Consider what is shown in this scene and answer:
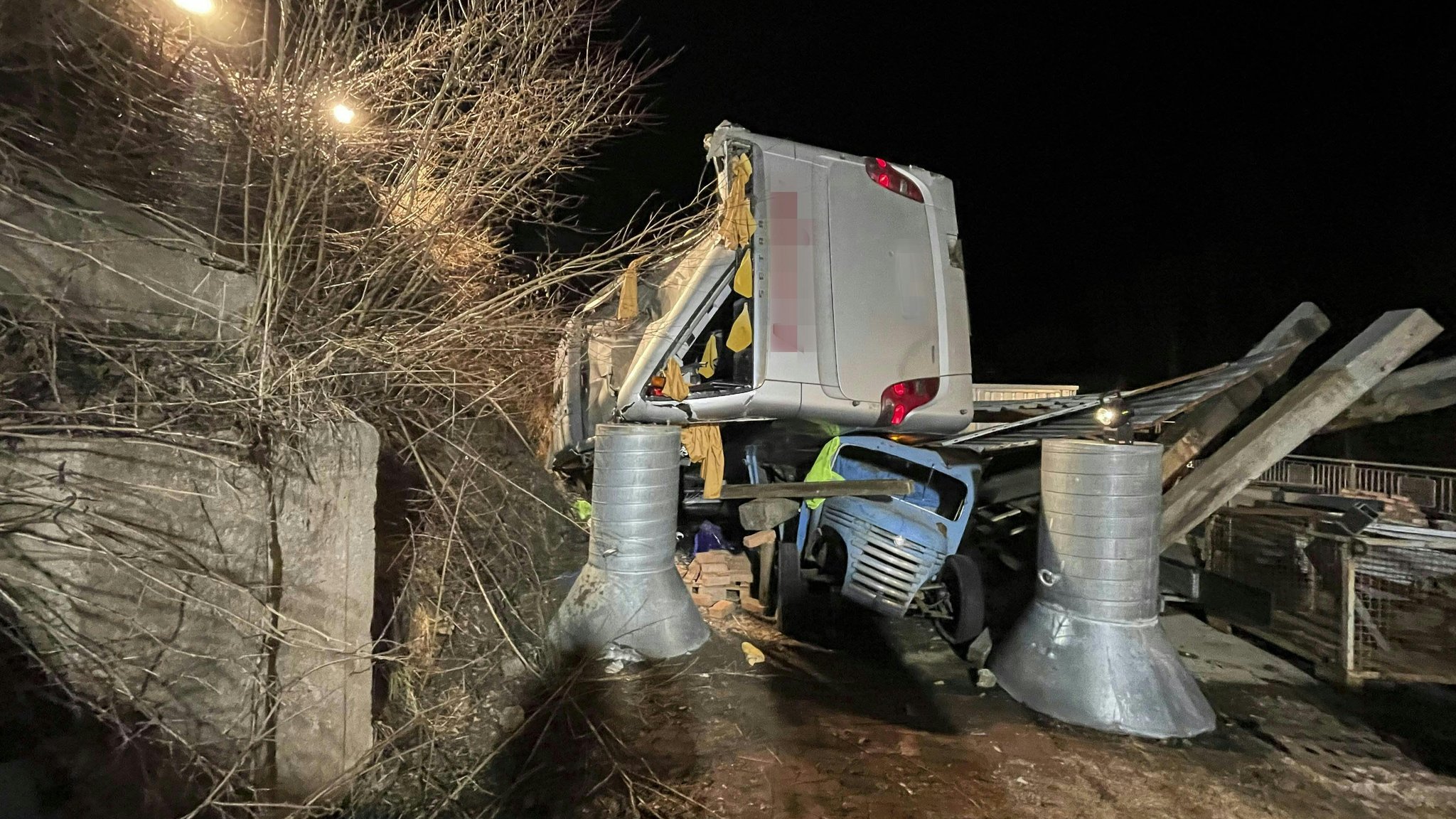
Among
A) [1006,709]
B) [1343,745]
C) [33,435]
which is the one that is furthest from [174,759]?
[1343,745]

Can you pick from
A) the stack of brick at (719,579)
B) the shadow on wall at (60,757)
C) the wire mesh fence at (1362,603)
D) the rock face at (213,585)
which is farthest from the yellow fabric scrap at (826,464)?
the shadow on wall at (60,757)

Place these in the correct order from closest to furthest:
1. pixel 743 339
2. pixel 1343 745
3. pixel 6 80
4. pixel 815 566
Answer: pixel 6 80, pixel 1343 745, pixel 743 339, pixel 815 566

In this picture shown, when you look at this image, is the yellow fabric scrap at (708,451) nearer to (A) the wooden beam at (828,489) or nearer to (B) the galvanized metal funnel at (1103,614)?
(A) the wooden beam at (828,489)

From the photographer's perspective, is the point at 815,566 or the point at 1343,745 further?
the point at 815,566

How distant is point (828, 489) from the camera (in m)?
4.21

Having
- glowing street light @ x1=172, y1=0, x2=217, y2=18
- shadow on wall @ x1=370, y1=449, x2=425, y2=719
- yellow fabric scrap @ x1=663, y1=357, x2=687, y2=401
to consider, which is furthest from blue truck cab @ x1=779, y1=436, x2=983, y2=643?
glowing street light @ x1=172, y1=0, x2=217, y2=18

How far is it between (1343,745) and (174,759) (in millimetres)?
5222

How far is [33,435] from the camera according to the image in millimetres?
2297

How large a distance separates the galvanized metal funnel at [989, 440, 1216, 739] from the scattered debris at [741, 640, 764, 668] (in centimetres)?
140

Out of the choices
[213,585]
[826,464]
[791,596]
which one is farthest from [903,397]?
[213,585]

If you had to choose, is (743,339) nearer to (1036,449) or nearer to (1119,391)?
(1119,391)

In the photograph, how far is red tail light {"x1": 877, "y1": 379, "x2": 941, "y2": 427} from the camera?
3832 millimetres

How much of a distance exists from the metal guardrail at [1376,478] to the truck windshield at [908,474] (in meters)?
→ 6.35

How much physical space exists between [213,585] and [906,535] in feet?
12.8
